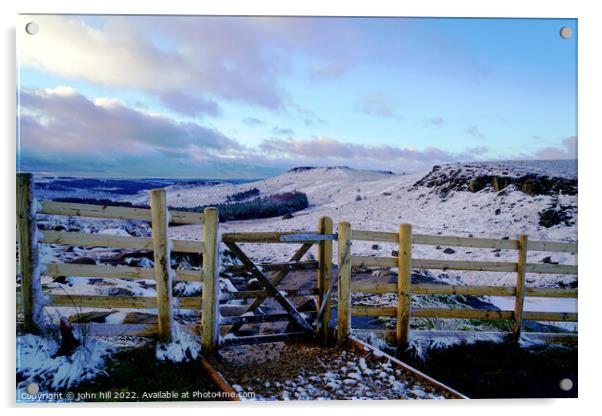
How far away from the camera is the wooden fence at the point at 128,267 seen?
147 inches

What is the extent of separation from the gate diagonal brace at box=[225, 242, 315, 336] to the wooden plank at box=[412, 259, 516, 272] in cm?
129

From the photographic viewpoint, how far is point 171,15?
13.3 ft

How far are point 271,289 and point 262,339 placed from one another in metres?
0.51

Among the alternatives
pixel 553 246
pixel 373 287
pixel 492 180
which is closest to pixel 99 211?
pixel 373 287

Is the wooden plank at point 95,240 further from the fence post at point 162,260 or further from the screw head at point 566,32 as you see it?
the screw head at point 566,32

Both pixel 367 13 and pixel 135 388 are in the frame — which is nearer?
pixel 135 388

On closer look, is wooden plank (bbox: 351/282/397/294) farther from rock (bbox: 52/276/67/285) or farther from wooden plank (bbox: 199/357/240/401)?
rock (bbox: 52/276/67/285)

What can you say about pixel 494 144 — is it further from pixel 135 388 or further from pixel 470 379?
pixel 135 388

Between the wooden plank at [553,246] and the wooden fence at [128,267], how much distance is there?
129 inches

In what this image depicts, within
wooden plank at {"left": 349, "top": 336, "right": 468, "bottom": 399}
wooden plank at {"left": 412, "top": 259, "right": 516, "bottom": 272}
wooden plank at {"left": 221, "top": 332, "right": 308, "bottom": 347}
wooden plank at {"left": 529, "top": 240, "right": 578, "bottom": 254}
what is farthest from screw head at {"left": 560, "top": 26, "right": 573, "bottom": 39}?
wooden plank at {"left": 221, "top": 332, "right": 308, "bottom": 347}

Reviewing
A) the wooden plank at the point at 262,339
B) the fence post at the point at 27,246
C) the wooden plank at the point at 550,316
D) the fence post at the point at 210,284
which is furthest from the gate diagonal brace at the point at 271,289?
the wooden plank at the point at 550,316
